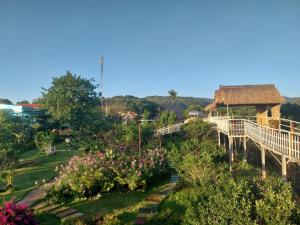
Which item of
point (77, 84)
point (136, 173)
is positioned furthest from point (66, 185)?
point (77, 84)

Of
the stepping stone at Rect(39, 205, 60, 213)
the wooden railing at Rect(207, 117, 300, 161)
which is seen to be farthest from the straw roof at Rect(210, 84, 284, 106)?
the stepping stone at Rect(39, 205, 60, 213)

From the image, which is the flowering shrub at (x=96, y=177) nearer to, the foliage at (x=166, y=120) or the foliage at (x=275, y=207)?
the foliage at (x=275, y=207)

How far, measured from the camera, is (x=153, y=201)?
1112cm

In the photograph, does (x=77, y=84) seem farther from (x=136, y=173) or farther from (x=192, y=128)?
(x=136, y=173)

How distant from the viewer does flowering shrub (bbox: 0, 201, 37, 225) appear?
7.63 m

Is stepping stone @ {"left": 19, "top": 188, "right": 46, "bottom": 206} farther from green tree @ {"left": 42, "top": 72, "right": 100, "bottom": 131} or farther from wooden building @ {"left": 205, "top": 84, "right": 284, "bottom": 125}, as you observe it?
green tree @ {"left": 42, "top": 72, "right": 100, "bottom": 131}

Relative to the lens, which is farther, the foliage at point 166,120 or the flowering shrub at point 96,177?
the foliage at point 166,120

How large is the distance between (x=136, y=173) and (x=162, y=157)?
2947 mm

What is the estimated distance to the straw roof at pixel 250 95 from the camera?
21.3 metres

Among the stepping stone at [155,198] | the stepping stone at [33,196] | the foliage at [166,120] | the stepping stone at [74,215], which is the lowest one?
the stepping stone at [33,196]

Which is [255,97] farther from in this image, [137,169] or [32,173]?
[32,173]

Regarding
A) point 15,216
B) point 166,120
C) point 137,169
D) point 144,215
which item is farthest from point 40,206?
point 166,120

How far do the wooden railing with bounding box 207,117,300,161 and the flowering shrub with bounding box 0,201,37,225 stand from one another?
8.83 meters

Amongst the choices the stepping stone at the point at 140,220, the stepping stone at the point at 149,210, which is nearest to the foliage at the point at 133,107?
the stepping stone at the point at 149,210
